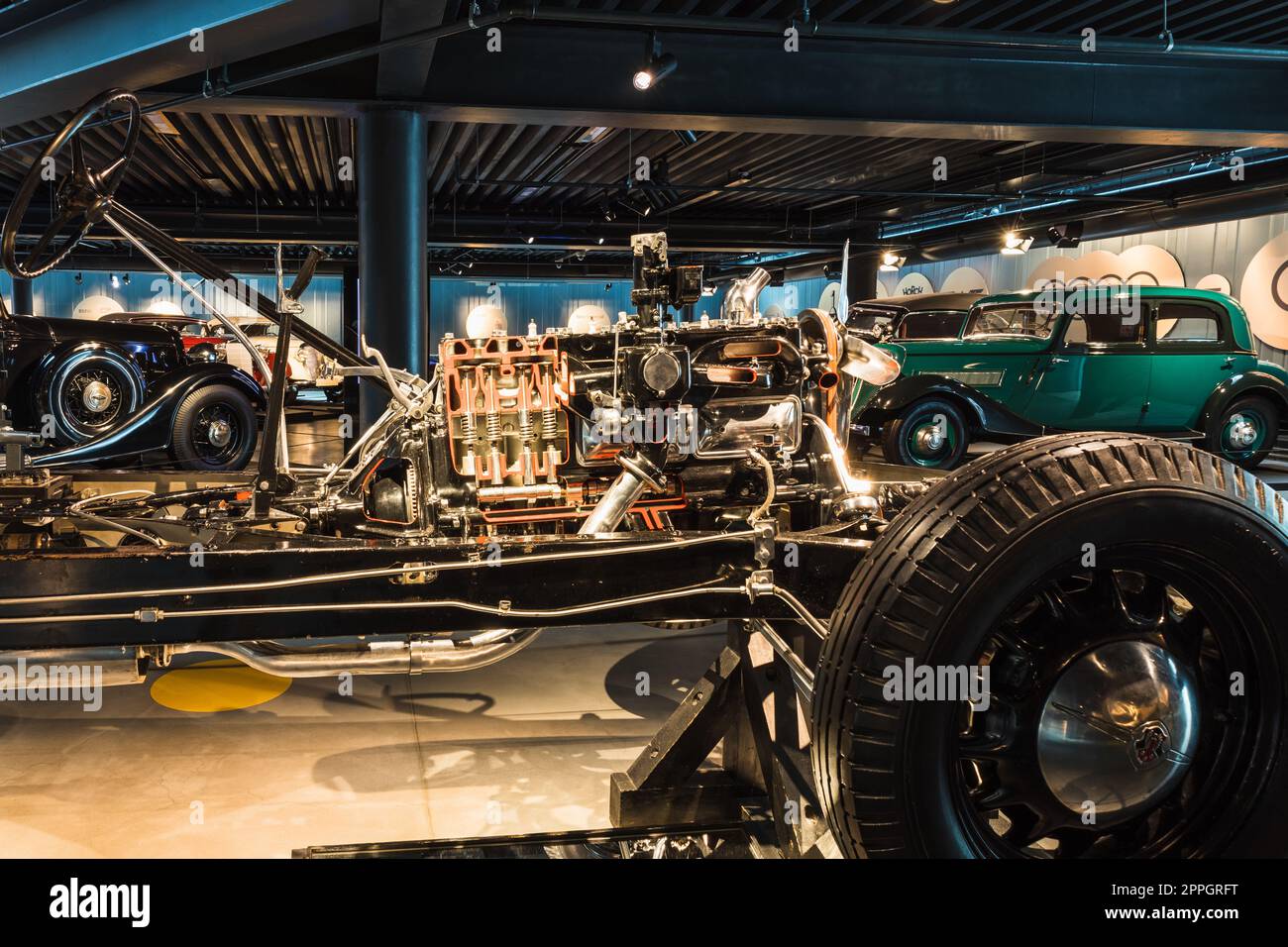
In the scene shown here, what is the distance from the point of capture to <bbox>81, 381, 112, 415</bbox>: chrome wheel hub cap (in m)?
7.07

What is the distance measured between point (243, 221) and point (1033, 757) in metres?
12.7

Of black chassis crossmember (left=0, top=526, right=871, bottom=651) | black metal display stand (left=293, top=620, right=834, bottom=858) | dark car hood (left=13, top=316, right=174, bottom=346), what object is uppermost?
dark car hood (left=13, top=316, right=174, bottom=346)

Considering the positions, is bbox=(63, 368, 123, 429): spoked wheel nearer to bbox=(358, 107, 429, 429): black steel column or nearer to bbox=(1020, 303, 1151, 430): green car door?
bbox=(358, 107, 429, 429): black steel column

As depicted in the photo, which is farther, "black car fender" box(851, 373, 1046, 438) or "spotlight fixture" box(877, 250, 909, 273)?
"spotlight fixture" box(877, 250, 909, 273)

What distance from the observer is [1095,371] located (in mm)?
7977

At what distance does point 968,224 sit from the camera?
12625 mm

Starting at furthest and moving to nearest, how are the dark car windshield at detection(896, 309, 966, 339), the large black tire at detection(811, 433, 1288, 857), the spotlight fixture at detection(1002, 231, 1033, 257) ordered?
the spotlight fixture at detection(1002, 231, 1033, 257), the dark car windshield at detection(896, 309, 966, 339), the large black tire at detection(811, 433, 1288, 857)

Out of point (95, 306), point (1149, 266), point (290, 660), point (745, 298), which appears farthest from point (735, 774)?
point (95, 306)

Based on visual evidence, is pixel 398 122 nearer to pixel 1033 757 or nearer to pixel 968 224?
pixel 1033 757

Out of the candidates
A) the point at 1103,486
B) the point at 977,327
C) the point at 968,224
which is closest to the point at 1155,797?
the point at 1103,486

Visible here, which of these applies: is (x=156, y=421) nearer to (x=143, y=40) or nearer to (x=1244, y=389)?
(x=143, y=40)

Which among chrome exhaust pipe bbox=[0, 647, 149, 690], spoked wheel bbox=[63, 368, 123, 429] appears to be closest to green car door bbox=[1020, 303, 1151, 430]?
chrome exhaust pipe bbox=[0, 647, 149, 690]

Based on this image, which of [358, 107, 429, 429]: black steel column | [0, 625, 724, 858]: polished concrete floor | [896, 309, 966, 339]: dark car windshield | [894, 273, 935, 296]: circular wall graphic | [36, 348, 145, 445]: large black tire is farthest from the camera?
[894, 273, 935, 296]: circular wall graphic

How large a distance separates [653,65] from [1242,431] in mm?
6845
